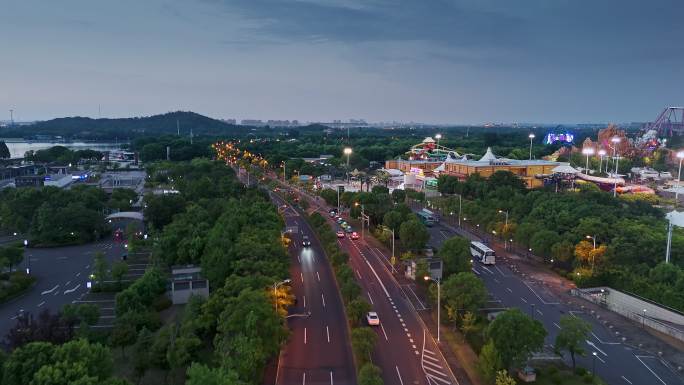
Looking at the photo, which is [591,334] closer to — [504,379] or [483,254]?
[504,379]

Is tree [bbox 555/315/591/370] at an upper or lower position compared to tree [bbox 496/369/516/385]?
upper

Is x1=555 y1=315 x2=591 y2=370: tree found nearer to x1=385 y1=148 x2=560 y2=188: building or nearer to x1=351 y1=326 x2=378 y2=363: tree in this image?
x1=351 y1=326 x2=378 y2=363: tree

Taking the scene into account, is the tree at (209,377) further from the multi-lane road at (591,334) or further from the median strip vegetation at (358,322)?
the multi-lane road at (591,334)

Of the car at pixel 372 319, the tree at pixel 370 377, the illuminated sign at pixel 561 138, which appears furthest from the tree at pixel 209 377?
the illuminated sign at pixel 561 138

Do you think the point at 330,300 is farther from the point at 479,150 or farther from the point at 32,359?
the point at 479,150

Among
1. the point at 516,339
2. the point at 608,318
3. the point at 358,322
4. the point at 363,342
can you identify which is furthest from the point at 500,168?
the point at 363,342

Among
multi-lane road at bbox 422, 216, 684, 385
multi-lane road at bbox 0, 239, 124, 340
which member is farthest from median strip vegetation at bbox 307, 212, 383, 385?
multi-lane road at bbox 0, 239, 124, 340
